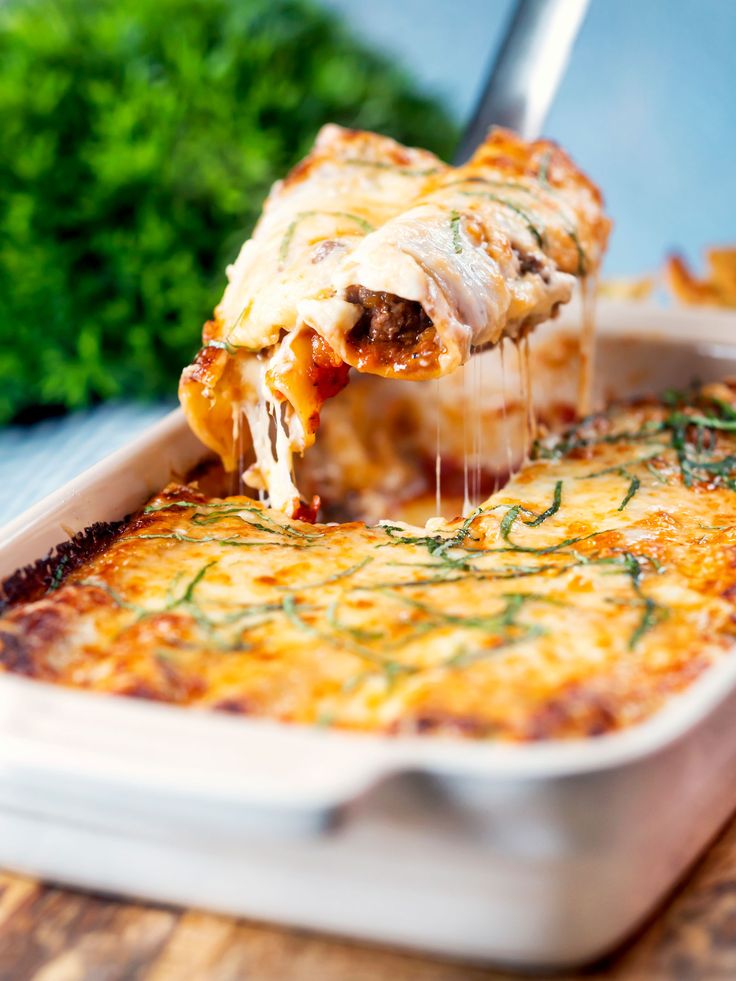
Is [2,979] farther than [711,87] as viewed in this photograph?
No

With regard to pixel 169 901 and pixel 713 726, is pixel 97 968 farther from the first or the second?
pixel 713 726

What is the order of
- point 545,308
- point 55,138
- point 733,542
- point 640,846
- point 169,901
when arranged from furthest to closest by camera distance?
point 55,138, point 545,308, point 733,542, point 169,901, point 640,846

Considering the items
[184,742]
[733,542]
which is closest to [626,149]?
[733,542]

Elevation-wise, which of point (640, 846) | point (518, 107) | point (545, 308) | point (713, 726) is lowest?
point (640, 846)

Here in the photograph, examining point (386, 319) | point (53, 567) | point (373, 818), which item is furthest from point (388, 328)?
point (373, 818)

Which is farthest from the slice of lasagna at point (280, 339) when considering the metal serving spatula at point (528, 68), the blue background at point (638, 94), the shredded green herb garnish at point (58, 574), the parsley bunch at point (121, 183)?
the blue background at point (638, 94)

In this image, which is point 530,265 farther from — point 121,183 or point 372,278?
point 121,183

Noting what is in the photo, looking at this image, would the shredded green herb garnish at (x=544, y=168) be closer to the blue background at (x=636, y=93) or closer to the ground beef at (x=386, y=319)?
the ground beef at (x=386, y=319)
